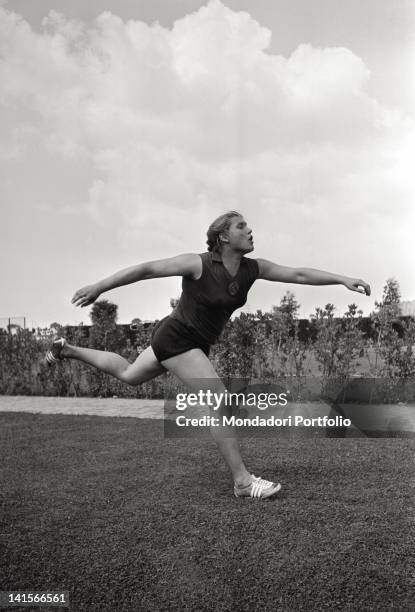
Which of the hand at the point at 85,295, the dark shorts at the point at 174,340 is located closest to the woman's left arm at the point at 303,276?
the dark shorts at the point at 174,340

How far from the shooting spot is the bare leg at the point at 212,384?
4113 millimetres

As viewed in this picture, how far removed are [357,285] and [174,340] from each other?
1493 mm

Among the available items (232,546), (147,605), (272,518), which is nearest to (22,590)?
(147,605)

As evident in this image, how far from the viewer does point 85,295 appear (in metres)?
3.90

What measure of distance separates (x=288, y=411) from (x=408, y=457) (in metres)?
2.65

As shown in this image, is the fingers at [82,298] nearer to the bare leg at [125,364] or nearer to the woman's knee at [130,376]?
the bare leg at [125,364]

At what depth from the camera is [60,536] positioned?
11.2 feet

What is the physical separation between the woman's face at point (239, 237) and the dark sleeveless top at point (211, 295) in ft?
0.42

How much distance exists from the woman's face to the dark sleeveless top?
5.1 inches

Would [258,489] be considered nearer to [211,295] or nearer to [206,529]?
[206,529]

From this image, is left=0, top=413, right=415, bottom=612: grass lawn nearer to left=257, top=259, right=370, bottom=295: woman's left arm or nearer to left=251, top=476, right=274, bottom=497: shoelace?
left=251, top=476, right=274, bottom=497: shoelace
